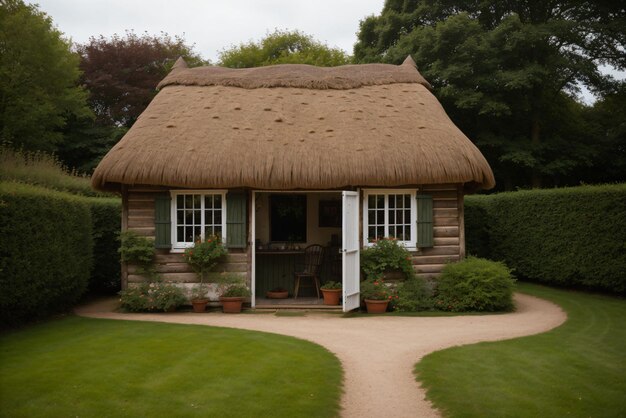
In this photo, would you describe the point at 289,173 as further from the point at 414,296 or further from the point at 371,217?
the point at 414,296

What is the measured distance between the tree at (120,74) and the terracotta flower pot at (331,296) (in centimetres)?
1908

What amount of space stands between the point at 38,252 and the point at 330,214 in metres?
7.46

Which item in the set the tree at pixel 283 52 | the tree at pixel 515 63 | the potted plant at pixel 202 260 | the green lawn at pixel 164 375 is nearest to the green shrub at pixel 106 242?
the potted plant at pixel 202 260

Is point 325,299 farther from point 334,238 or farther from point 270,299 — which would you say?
point 334,238

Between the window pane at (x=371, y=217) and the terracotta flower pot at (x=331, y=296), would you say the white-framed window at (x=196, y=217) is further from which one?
the window pane at (x=371, y=217)

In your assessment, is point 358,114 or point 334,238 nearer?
point 358,114

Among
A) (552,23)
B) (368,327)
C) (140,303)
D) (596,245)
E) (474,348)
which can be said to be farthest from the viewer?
(552,23)

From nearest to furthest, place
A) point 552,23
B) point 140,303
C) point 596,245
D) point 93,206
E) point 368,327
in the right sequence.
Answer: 1. point 368,327
2. point 140,303
3. point 596,245
4. point 93,206
5. point 552,23

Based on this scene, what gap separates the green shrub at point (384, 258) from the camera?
12.0 metres

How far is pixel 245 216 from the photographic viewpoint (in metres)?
12.1

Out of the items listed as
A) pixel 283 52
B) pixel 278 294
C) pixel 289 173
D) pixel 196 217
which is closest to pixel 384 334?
pixel 289 173

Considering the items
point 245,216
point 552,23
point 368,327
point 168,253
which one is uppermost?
point 552,23

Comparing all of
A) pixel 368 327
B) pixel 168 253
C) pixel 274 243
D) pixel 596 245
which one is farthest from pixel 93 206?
pixel 596 245

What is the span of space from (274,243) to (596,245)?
7.62 meters
